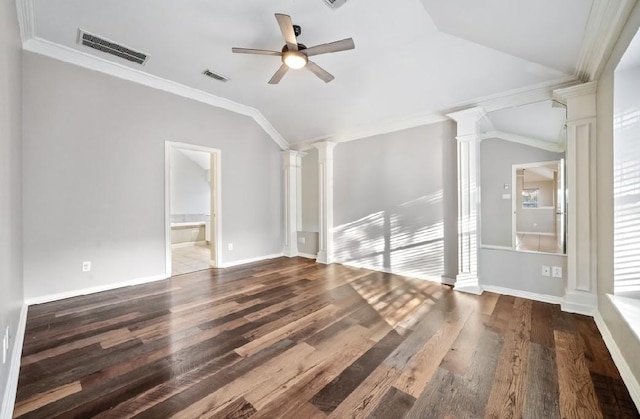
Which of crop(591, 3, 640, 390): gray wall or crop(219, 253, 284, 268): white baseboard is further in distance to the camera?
crop(219, 253, 284, 268): white baseboard

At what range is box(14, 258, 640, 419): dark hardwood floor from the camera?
139cm

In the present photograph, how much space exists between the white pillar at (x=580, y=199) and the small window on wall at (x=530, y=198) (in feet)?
4.15

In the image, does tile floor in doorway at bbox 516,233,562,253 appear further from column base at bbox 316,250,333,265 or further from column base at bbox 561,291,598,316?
column base at bbox 316,250,333,265

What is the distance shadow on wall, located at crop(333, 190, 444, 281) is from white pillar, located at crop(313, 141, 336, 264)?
239 millimetres

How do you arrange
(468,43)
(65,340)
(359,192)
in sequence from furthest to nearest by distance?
(359,192) < (468,43) < (65,340)

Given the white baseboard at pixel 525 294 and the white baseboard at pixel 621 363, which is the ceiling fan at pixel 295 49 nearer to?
the white baseboard at pixel 621 363

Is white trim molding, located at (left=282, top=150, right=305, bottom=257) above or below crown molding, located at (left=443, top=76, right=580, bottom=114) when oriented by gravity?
below

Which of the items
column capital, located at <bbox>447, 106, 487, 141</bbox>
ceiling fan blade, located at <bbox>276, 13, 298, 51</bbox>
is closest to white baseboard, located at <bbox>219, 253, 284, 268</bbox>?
ceiling fan blade, located at <bbox>276, 13, 298, 51</bbox>

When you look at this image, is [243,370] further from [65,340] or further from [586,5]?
[586,5]

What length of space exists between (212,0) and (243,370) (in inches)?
125

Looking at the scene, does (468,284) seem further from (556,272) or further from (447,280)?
(556,272)

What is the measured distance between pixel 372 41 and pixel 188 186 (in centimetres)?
711

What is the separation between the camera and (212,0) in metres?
2.42

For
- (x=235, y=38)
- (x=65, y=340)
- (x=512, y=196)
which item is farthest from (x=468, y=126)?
(x=65, y=340)
